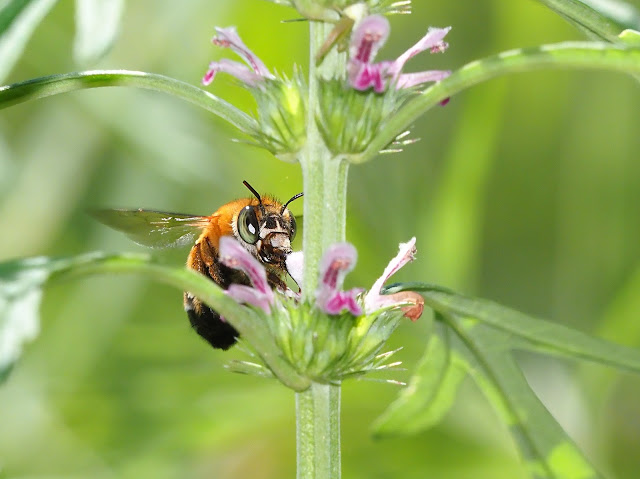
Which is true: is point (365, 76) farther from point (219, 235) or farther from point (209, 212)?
point (209, 212)

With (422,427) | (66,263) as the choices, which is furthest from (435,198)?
(66,263)

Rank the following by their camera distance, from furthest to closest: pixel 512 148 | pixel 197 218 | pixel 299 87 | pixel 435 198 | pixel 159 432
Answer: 1. pixel 512 148
2. pixel 159 432
3. pixel 435 198
4. pixel 197 218
5. pixel 299 87

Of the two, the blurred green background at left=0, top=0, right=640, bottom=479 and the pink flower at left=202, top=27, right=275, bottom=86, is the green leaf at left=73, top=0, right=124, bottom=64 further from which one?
the blurred green background at left=0, top=0, right=640, bottom=479

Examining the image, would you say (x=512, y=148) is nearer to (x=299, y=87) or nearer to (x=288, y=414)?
(x=288, y=414)

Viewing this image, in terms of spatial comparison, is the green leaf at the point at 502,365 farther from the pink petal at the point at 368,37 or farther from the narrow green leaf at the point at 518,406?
the pink petal at the point at 368,37

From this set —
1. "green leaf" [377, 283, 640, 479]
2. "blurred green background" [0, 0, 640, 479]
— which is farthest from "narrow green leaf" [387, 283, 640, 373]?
"blurred green background" [0, 0, 640, 479]

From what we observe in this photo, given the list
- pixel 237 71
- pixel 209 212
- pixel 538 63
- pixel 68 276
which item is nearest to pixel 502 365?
pixel 538 63

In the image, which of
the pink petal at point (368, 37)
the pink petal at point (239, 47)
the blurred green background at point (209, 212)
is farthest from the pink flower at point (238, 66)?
the blurred green background at point (209, 212)
